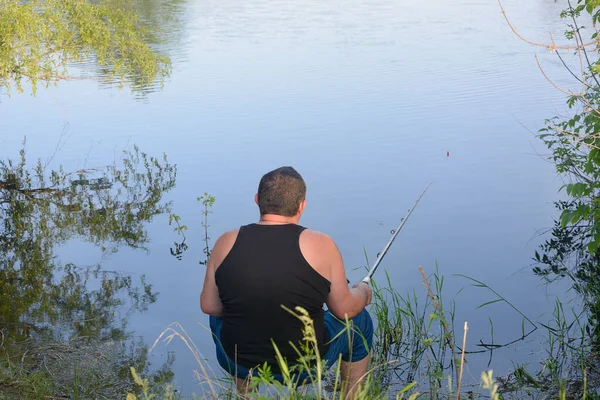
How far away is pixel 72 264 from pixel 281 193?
404 centimetres

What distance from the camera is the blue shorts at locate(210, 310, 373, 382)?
3.33 metres

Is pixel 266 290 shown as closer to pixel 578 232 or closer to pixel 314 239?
pixel 314 239

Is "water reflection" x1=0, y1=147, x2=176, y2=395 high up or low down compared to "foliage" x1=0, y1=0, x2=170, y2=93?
down

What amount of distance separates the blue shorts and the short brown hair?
0.51 metres

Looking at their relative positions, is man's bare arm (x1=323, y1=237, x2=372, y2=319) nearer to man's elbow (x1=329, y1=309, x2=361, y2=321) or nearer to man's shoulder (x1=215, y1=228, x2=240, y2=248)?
man's elbow (x1=329, y1=309, x2=361, y2=321)

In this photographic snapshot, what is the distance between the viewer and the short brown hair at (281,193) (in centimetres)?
322

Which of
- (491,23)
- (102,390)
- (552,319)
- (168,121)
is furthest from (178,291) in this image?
(491,23)

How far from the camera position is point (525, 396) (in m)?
4.16

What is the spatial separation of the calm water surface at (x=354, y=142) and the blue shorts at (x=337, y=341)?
4.40 ft

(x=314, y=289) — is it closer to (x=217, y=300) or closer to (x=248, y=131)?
(x=217, y=300)

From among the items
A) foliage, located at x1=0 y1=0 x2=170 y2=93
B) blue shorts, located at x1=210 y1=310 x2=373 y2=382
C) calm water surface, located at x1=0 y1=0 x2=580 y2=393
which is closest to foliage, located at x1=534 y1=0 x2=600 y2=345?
calm water surface, located at x1=0 y1=0 x2=580 y2=393

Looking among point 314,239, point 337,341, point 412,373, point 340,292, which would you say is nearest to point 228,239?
point 314,239

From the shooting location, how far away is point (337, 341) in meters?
3.42

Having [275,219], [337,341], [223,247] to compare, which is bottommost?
[337,341]
